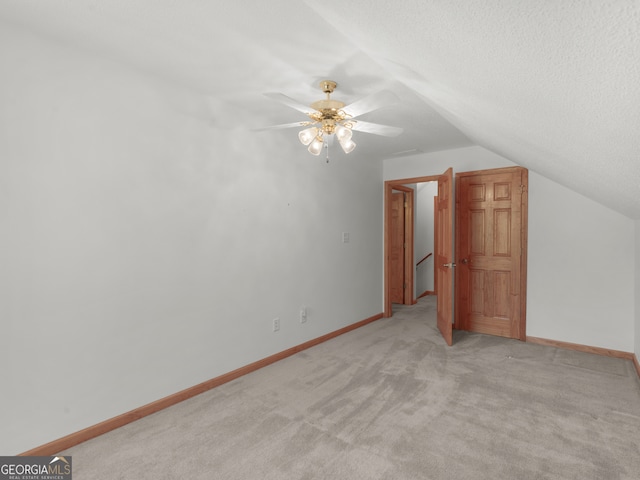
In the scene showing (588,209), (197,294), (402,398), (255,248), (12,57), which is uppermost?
(12,57)

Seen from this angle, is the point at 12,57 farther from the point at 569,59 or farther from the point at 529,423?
the point at 529,423

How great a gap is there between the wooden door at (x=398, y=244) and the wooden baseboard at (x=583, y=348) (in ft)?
7.61

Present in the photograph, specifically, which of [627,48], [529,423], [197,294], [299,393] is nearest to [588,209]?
[529,423]

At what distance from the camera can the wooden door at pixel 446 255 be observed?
3.85m

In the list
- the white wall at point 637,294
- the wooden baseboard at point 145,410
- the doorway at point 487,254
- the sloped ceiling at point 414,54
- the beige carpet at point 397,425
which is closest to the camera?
the sloped ceiling at point 414,54

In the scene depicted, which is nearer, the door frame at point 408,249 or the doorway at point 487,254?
the doorway at point 487,254

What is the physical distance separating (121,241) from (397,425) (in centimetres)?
220

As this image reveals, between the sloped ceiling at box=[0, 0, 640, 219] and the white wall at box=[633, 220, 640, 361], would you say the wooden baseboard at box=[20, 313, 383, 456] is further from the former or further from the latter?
the white wall at box=[633, 220, 640, 361]

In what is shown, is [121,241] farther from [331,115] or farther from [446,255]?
[446,255]

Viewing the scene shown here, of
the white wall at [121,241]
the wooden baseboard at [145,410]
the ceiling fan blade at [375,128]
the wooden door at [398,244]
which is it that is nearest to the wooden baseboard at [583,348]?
the wooden door at [398,244]

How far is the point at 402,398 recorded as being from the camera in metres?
2.64

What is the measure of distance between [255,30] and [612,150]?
68.7 inches

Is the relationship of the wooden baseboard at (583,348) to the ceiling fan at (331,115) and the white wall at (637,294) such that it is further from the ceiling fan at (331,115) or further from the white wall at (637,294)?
the ceiling fan at (331,115)

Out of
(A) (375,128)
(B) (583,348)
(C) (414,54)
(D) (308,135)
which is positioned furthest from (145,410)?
(B) (583,348)
